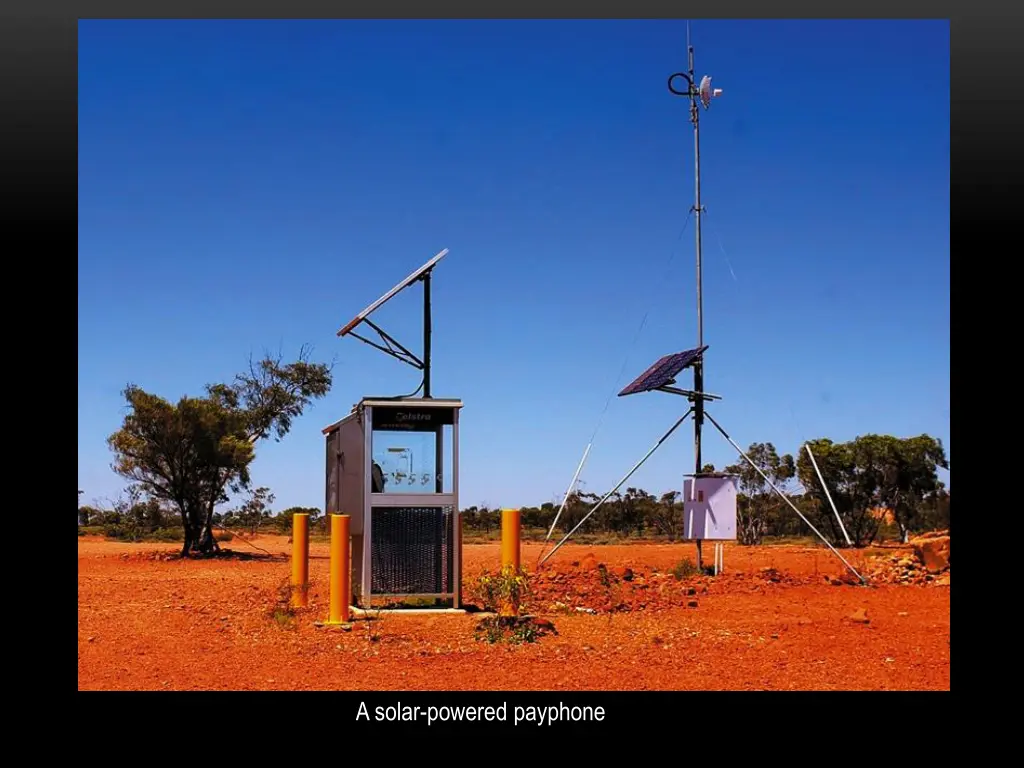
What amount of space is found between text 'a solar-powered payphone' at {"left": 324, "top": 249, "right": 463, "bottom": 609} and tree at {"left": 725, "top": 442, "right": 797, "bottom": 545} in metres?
23.0

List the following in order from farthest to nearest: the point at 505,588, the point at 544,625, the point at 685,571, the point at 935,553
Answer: the point at 685,571 < the point at 935,553 < the point at 505,588 < the point at 544,625

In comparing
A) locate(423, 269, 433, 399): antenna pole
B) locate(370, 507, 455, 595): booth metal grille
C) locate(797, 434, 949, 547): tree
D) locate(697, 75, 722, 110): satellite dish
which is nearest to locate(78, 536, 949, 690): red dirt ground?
locate(370, 507, 455, 595): booth metal grille

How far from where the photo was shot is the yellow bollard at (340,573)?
1159 cm

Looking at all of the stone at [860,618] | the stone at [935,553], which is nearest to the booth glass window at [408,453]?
the stone at [860,618]

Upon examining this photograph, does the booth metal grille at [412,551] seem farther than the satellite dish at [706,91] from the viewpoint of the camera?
No

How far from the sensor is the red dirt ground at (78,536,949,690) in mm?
9000

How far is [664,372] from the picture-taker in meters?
17.5

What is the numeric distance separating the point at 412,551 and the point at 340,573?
1.06 metres

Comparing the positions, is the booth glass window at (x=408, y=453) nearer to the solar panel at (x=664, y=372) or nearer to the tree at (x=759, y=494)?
the solar panel at (x=664, y=372)

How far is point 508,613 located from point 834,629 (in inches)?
132

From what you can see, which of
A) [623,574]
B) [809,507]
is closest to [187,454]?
[623,574]

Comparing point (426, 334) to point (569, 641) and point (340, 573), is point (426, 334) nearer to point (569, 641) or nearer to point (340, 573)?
point (340, 573)

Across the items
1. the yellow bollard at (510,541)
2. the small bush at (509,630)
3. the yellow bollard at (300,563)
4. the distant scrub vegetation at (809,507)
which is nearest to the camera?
the small bush at (509,630)
